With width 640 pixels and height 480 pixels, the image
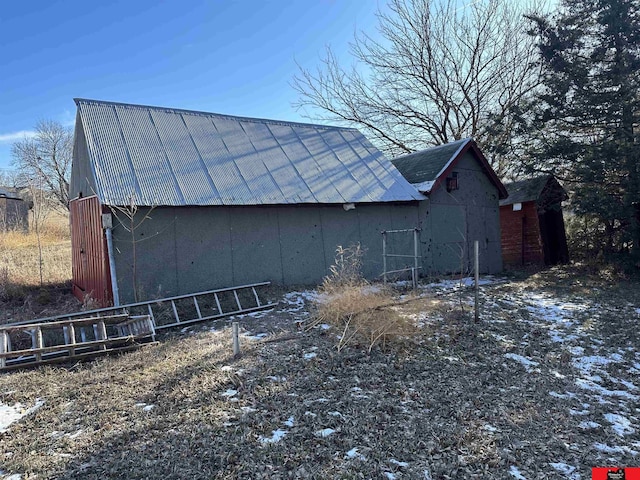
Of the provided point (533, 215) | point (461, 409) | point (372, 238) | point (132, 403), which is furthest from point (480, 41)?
point (132, 403)

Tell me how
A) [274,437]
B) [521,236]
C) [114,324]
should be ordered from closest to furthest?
[274,437] → [114,324] → [521,236]

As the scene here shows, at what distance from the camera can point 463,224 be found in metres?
11.6

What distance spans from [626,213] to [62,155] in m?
27.7

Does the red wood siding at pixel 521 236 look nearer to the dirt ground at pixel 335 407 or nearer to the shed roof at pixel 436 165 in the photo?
the shed roof at pixel 436 165

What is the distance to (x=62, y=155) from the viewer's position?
79.6 ft

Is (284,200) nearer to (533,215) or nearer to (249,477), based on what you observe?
(249,477)

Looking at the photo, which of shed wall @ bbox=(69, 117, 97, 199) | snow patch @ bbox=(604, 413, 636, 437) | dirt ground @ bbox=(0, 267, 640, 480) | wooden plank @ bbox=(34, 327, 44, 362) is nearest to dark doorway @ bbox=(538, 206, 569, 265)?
dirt ground @ bbox=(0, 267, 640, 480)

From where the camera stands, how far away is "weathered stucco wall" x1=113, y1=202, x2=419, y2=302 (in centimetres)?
734

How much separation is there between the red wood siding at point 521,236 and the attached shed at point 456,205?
88.2 inches

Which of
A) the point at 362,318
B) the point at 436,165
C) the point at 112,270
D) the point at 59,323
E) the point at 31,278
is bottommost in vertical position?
the point at 362,318

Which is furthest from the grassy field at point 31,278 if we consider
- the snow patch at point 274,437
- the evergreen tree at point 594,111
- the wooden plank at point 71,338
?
the evergreen tree at point 594,111

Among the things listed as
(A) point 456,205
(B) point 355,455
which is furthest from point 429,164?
(B) point 355,455

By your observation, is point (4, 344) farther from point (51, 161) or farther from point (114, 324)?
point (51, 161)

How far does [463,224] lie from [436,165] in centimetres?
188
